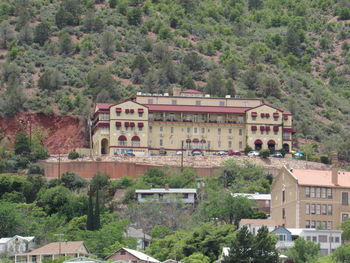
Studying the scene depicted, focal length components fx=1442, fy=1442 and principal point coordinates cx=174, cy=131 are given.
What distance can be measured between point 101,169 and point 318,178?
3751cm

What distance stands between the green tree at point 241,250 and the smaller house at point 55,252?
1689cm

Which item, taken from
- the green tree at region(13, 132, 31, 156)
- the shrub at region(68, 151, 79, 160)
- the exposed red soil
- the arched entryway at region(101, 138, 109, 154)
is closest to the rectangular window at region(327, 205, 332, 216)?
the shrub at region(68, 151, 79, 160)

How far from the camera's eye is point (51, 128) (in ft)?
595

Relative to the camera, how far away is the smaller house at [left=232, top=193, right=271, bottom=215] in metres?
141

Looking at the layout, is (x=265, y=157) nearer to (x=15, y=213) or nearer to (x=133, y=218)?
(x=133, y=218)

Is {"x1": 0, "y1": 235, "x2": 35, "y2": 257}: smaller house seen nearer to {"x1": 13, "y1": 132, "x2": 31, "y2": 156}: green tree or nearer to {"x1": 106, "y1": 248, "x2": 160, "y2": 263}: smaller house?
{"x1": 106, "y1": 248, "x2": 160, "y2": 263}: smaller house

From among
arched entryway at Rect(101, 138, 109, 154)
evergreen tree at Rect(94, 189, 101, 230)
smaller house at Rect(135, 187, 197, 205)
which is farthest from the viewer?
arched entryway at Rect(101, 138, 109, 154)

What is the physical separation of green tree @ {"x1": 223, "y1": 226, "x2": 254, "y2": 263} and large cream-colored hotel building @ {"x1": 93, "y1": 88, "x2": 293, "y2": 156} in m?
60.1

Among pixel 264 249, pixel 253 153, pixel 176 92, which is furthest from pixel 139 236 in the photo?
pixel 176 92

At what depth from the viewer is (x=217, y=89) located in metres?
194

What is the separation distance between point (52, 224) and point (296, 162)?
1558 inches

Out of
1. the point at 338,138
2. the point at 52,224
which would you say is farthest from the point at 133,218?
the point at 338,138

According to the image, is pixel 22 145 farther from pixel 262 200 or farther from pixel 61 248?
pixel 61 248

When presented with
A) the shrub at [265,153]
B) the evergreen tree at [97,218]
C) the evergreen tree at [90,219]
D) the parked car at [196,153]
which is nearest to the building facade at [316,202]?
the evergreen tree at [97,218]
